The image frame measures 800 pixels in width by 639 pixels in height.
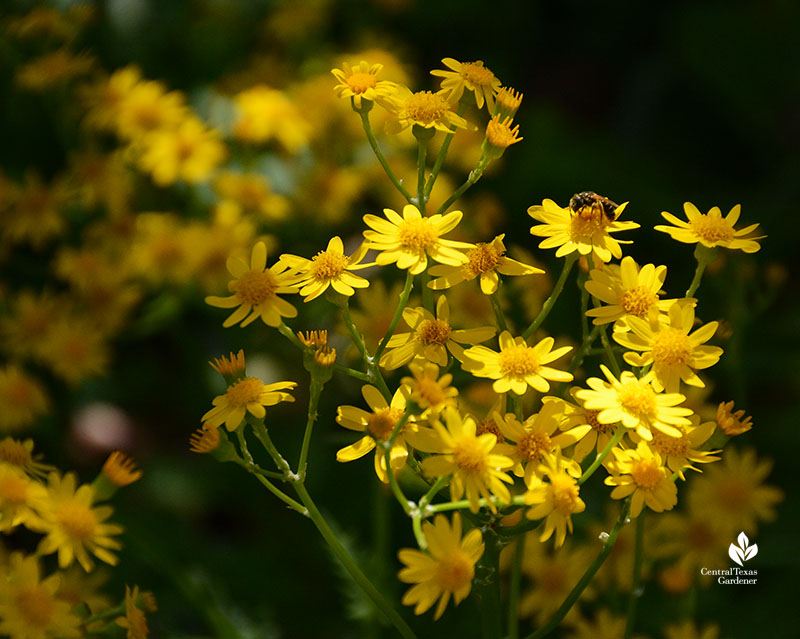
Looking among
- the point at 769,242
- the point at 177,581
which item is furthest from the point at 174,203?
the point at 769,242

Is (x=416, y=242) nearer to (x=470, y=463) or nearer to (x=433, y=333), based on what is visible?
(x=433, y=333)

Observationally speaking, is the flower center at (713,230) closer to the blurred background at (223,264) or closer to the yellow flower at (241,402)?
the blurred background at (223,264)

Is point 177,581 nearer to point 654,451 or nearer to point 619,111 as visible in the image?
point 654,451

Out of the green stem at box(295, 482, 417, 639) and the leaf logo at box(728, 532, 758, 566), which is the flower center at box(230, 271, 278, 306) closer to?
the green stem at box(295, 482, 417, 639)

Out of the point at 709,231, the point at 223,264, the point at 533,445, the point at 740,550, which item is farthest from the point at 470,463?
the point at 223,264

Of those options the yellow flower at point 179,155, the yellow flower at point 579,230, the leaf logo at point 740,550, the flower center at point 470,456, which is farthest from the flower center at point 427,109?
the yellow flower at point 179,155
